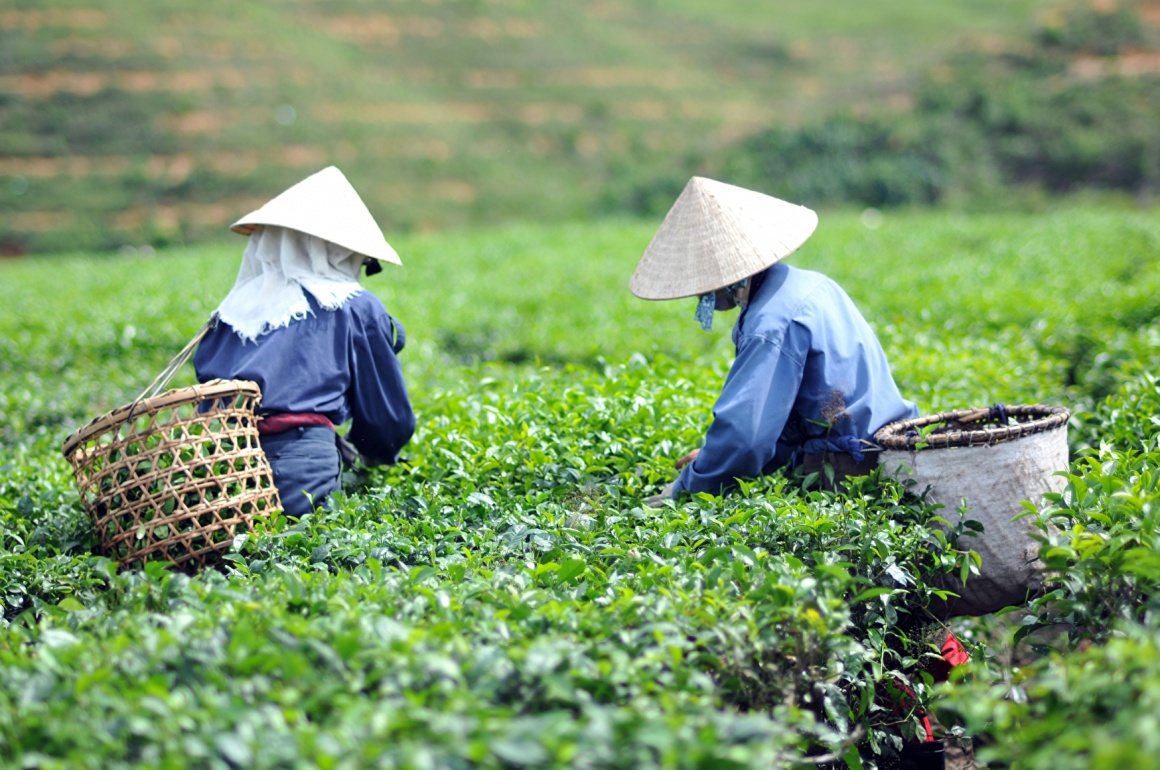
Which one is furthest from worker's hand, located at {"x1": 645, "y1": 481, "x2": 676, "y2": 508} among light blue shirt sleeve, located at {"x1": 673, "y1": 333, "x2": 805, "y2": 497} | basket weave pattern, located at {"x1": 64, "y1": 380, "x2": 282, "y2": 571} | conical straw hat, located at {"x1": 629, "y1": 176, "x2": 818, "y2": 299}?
basket weave pattern, located at {"x1": 64, "y1": 380, "x2": 282, "y2": 571}

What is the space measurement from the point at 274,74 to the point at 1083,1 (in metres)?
28.2

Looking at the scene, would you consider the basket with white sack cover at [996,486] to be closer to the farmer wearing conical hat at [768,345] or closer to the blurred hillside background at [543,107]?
the farmer wearing conical hat at [768,345]

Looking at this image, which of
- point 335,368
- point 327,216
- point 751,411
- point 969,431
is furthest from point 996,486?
point 327,216

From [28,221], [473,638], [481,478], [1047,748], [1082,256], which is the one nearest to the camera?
[1047,748]

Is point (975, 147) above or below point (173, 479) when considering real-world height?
above

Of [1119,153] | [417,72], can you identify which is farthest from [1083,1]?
[417,72]

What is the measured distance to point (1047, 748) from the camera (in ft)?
6.05

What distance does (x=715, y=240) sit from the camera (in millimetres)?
3359

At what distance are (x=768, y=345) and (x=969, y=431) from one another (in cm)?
65

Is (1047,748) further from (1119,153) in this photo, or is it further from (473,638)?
(1119,153)

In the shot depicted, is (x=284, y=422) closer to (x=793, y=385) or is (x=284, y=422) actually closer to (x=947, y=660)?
(x=793, y=385)

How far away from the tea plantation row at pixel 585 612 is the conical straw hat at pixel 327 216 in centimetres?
81

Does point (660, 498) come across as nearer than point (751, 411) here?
No

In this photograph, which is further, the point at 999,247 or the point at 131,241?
the point at 131,241
